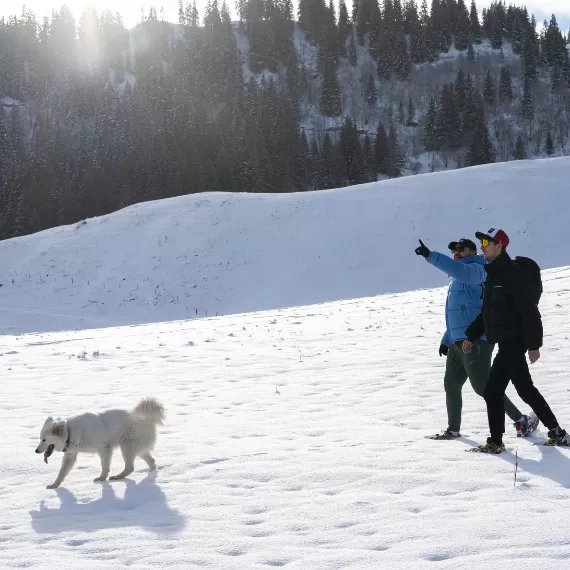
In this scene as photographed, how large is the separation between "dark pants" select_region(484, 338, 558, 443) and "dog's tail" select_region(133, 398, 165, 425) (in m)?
3.32

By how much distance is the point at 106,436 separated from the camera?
20.3ft

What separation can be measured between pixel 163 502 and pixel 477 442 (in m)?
3.44

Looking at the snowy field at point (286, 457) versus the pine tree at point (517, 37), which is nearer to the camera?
the snowy field at point (286, 457)

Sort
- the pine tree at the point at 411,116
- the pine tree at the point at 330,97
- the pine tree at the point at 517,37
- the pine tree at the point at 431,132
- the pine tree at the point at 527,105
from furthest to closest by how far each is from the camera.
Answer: the pine tree at the point at 517,37, the pine tree at the point at 330,97, the pine tree at the point at 411,116, the pine tree at the point at 527,105, the pine tree at the point at 431,132

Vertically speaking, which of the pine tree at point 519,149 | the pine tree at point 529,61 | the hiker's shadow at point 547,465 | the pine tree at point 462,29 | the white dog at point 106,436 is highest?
the pine tree at point 462,29

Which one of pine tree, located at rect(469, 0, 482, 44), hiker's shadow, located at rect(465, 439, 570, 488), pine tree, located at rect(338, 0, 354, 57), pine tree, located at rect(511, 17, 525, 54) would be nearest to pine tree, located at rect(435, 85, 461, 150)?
pine tree, located at rect(511, 17, 525, 54)

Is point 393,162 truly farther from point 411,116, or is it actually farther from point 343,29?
point 343,29

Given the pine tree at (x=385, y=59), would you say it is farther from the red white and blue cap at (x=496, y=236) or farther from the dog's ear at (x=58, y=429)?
the dog's ear at (x=58, y=429)

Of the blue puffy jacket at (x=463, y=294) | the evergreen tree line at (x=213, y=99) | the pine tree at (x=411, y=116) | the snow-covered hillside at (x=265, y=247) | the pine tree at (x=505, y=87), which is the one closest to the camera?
the blue puffy jacket at (x=463, y=294)

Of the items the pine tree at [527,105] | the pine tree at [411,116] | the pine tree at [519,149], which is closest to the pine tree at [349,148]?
the pine tree at [519,149]

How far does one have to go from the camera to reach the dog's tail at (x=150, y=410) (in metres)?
6.23

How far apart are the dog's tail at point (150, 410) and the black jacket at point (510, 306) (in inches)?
135

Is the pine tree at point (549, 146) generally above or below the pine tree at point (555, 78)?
below

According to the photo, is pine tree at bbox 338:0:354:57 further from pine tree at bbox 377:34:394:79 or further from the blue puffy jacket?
the blue puffy jacket
